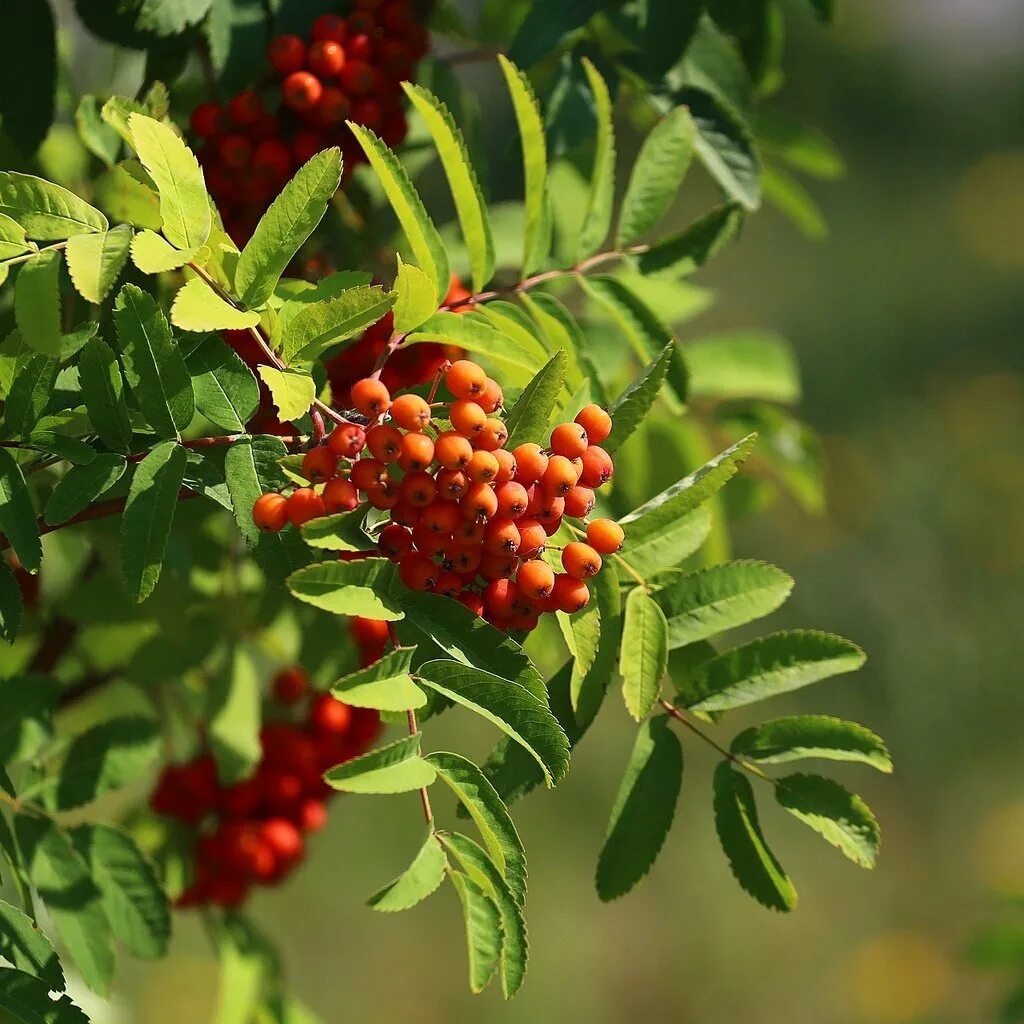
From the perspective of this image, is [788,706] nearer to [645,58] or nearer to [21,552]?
[645,58]

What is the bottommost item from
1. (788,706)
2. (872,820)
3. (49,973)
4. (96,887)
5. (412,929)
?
(412,929)

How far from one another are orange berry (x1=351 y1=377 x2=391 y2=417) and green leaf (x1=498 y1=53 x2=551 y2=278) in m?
0.33

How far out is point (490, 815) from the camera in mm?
876

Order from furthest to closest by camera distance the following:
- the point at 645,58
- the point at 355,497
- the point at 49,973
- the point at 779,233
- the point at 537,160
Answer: the point at 779,233 → the point at 645,58 → the point at 537,160 → the point at 49,973 → the point at 355,497

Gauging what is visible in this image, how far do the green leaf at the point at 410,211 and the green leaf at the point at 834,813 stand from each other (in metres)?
0.51

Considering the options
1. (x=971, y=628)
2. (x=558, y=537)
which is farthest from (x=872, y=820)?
(x=971, y=628)

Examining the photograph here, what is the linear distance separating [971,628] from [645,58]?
3672 millimetres

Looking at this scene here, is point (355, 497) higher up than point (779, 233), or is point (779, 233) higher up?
point (355, 497)

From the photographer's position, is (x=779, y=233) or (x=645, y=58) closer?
(x=645, y=58)

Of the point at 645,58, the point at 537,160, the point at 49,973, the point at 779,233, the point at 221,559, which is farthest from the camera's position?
the point at 779,233

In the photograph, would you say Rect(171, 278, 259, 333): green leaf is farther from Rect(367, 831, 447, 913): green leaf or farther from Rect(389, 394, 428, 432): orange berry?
Rect(367, 831, 447, 913): green leaf

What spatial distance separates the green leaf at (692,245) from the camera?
125 centimetres

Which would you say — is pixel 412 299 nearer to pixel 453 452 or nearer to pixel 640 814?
pixel 453 452

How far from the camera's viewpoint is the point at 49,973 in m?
0.94
